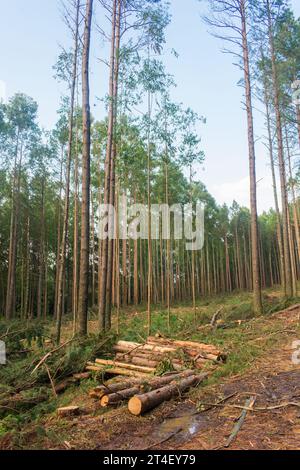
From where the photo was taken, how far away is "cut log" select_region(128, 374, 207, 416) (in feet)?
12.5

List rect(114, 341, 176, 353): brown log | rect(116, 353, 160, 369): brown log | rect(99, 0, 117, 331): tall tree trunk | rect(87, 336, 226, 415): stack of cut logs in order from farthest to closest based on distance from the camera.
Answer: rect(99, 0, 117, 331): tall tree trunk → rect(114, 341, 176, 353): brown log → rect(116, 353, 160, 369): brown log → rect(87, 336, 226, 415): stack of cut logs

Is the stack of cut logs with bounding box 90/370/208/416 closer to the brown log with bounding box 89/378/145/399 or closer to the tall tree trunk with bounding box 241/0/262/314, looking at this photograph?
the brown log with bounding box 89/378/145/399

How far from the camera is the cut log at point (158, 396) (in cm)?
382

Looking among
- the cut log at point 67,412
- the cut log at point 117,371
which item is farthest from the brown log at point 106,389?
the cut log at point 117,371

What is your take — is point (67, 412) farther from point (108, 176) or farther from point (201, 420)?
Answer: point (108, 176)

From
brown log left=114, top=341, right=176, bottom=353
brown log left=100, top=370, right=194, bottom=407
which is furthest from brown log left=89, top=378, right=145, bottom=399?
brown log left=114, top=341, right=176, bottom=353

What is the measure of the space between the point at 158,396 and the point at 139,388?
50 cm

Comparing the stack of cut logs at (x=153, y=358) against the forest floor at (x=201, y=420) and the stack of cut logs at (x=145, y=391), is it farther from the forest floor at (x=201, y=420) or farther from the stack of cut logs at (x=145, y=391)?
the stack of cut logs at (x=145, y=391)

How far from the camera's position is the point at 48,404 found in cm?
482

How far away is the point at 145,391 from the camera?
448 centimetres

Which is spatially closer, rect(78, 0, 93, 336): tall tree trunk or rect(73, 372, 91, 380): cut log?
rect(73, 372, 91, 380): cut log

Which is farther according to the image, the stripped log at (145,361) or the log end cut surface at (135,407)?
the stripped log at (145,361)
